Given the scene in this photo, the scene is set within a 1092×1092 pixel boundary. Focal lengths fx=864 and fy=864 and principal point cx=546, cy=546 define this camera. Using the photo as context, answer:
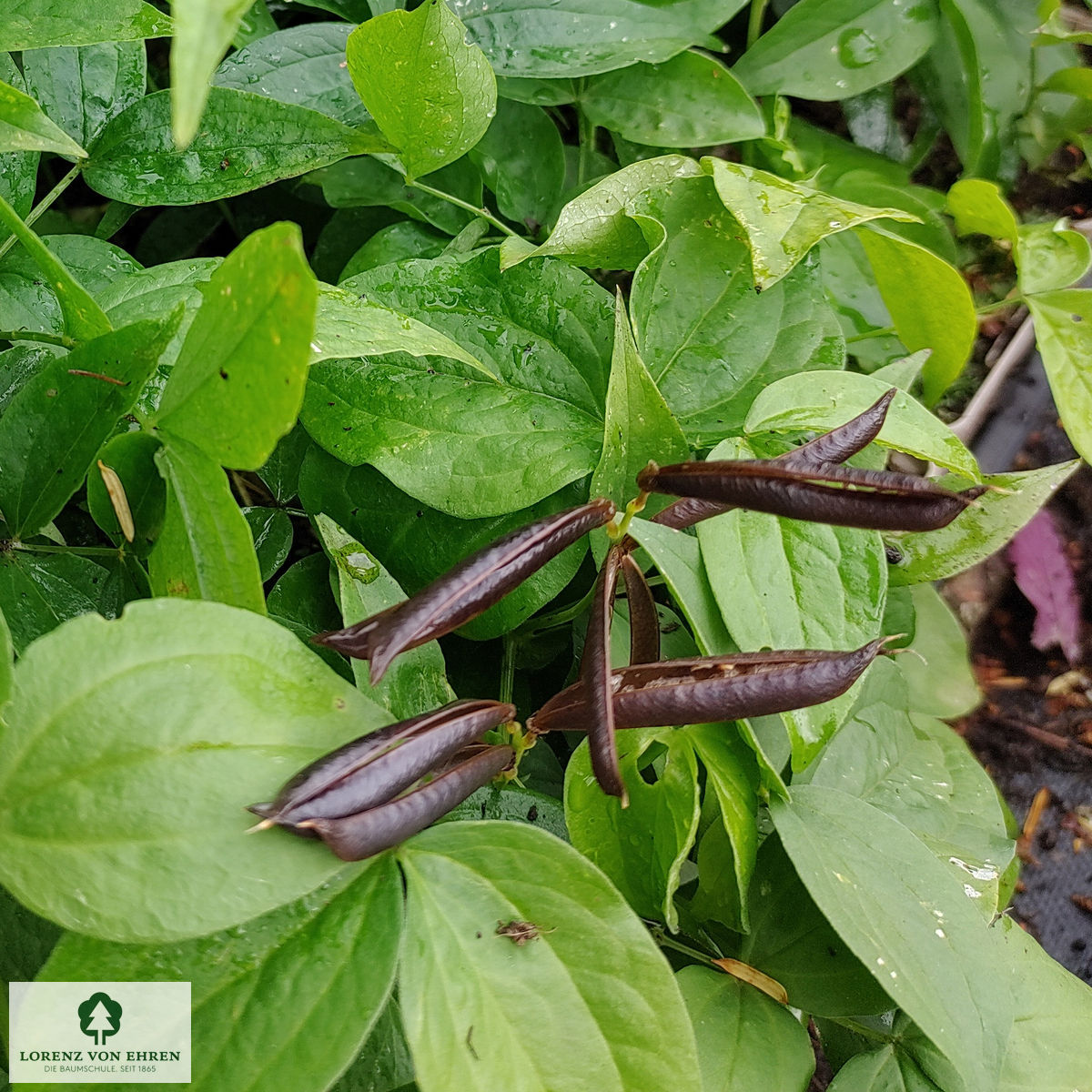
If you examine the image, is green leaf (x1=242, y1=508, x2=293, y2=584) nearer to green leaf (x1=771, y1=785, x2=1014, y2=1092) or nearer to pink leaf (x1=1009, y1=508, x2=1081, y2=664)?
green leaf (x1=771, y1=785, x2=1014, y2=1092)

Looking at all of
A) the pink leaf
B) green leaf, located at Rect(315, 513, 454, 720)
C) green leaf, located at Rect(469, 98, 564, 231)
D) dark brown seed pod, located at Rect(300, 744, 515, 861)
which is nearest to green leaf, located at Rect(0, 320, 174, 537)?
green leaf, located at Rect(315, 513, 454, 720)

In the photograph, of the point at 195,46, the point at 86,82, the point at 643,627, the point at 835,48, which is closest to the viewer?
the point at 195,46

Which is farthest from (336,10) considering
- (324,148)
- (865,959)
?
(865,959)

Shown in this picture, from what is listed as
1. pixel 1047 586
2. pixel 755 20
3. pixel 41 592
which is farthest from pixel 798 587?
pixel 1047 586

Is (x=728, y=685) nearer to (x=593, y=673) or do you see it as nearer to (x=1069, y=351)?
(x=593, y=673)

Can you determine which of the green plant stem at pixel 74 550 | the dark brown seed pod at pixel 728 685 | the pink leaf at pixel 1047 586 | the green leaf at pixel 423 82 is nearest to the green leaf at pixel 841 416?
the dark brown seed pod at pixel 728 685

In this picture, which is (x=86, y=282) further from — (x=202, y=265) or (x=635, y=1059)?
(x=635, y=1059)
